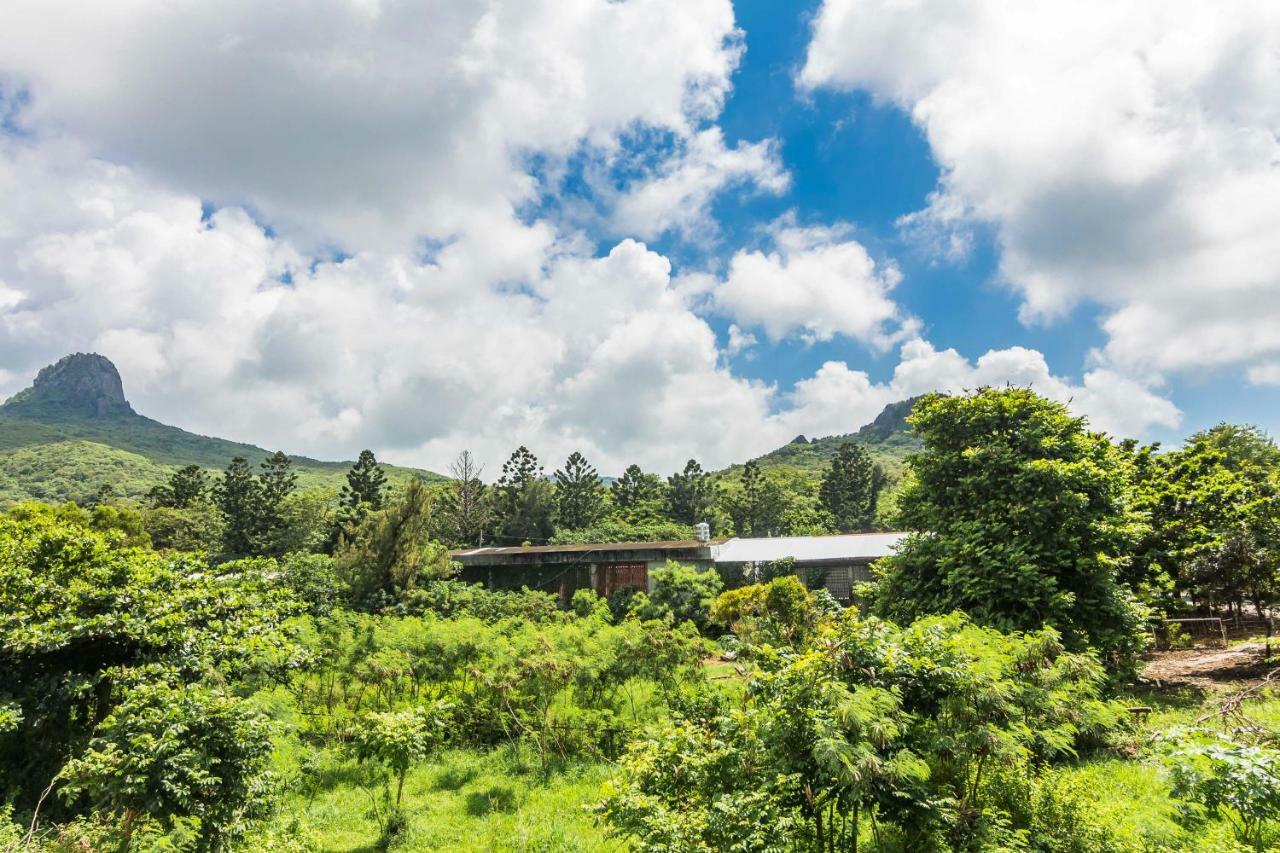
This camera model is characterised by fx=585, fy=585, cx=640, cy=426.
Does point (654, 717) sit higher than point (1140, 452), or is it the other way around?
point (1140, 452)

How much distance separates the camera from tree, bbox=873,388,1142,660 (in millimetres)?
9297

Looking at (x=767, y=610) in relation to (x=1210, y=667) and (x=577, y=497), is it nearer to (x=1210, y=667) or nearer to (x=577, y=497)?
(x=1210, y=667)

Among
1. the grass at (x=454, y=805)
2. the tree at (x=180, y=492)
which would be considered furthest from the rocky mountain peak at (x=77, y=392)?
the grass at (x=454, y=805)

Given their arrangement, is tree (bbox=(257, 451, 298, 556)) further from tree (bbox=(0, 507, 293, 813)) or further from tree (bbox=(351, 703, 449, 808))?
tree (bbox=(351, 703, 449, 808))

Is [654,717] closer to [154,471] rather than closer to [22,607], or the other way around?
[22,607]

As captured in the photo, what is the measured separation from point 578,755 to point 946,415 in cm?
901

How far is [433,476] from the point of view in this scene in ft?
343

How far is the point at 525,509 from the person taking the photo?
53719 mm

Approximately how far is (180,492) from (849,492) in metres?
59.7

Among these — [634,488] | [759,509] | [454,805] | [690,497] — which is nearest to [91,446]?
[634,488]

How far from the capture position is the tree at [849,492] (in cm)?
5759

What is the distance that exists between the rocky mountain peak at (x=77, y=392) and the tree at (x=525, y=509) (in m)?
160

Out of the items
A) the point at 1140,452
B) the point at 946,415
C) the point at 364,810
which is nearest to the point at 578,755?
the point at 364,810

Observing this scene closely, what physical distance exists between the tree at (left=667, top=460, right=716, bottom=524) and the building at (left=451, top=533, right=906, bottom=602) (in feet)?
89.1
